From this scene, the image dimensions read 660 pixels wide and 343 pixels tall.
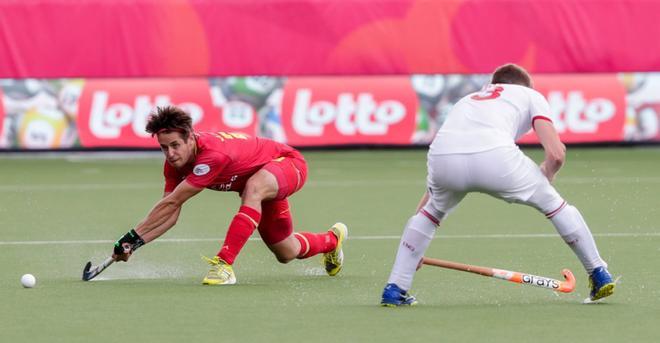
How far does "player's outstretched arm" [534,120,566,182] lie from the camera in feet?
24.9

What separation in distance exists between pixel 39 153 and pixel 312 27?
3.93m

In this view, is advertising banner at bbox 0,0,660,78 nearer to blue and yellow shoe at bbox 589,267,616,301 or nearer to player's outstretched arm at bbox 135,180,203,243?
player's outstretched arm at bbox 135,180,203,243

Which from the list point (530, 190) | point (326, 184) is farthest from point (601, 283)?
point (326, 184)

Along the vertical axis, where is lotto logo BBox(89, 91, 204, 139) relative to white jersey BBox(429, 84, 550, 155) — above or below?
below

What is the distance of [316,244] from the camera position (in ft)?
31.6

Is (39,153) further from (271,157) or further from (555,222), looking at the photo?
(555,222)

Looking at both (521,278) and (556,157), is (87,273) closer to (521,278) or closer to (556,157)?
(521,278)

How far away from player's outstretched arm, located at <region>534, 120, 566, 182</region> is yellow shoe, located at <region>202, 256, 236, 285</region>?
215 centimetres

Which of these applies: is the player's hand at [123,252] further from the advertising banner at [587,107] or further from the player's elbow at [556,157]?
the advertising banner at [587,107]

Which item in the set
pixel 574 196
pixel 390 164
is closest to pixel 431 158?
pixel 574 196

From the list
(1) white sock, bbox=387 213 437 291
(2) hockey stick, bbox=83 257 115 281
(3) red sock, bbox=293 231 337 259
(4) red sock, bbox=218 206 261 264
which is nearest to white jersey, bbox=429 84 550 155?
(1) white sock, bbox=387 213 437 291

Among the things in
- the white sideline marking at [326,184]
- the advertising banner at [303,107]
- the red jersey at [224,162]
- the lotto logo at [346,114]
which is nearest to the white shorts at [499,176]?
the red jersey at [224,162]

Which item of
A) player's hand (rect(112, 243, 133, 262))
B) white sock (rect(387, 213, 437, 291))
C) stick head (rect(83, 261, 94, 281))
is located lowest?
stick head (rect(83, 261, 94, 281))

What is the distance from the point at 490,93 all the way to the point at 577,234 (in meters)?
0.86
